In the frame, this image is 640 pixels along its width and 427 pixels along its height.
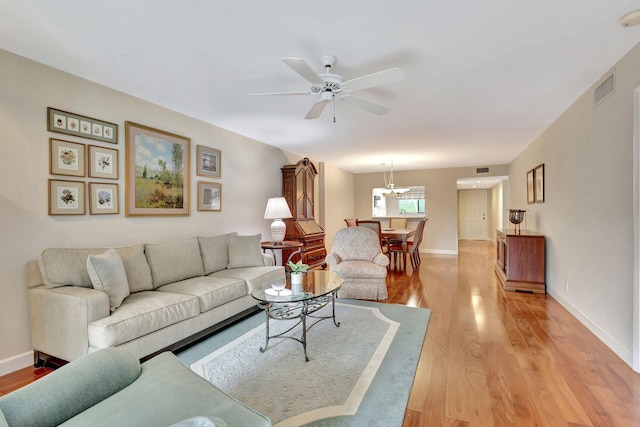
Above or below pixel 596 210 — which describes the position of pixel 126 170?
above

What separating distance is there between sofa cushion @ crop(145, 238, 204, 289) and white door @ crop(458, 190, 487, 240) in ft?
35.4

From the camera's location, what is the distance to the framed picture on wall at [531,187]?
195 inches

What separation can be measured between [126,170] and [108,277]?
128 centimetres

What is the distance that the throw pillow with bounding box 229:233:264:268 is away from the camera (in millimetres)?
3662

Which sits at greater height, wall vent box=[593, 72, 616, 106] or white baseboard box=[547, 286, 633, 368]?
wall vent box=[593, 72, 616, 106]

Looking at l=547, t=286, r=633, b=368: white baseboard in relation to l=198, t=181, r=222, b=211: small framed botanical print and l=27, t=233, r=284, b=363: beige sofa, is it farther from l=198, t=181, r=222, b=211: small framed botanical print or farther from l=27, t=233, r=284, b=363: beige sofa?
l=198, t=181, r=222, b=211: small framed botanical print

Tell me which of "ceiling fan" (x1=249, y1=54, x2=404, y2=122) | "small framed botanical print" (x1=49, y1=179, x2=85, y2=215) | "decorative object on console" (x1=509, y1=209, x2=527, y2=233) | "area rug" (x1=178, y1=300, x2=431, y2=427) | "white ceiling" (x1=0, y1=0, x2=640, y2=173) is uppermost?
"white ceiling" (x1=0, y1=0, x2=640, y2=173)

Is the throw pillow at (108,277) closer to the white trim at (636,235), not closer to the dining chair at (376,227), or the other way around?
the white trim at (636,235)

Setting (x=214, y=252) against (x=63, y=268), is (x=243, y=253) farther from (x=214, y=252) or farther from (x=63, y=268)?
(x=63, y=268)

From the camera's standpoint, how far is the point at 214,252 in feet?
11.6

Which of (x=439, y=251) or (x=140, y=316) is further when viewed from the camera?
(x=439, y=251)

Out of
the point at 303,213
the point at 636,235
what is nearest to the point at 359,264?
the point at 303,213

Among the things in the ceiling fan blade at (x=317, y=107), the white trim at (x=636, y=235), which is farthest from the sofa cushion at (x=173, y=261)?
the white trim at (x=636, y=235)

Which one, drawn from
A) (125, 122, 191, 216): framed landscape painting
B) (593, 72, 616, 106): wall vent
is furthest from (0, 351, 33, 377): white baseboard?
(593, 72, 616, 106): wall vent
